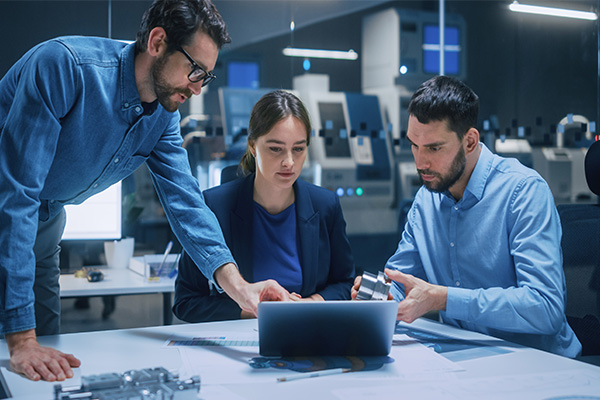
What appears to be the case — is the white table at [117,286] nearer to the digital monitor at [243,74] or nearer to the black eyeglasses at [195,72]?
the black eyeglasses at [195,72]

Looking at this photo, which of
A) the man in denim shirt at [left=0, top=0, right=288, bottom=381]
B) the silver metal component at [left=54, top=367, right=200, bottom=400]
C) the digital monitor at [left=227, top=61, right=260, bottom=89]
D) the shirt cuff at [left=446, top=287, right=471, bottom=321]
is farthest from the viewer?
the digital monitor at [left=227, top=61, right=260, bottom=89]

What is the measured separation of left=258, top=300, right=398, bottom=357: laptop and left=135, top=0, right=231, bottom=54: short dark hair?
2.09 ft

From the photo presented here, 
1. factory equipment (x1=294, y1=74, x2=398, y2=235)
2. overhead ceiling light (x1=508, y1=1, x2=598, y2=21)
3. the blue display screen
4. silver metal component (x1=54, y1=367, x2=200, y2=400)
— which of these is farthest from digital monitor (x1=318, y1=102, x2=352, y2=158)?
silver metal component (x1=54, y1=367, x2=200, y2=400)

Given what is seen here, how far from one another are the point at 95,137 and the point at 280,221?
0.73 m

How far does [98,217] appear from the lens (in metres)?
2.92

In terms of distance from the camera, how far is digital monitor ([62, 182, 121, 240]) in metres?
2.88

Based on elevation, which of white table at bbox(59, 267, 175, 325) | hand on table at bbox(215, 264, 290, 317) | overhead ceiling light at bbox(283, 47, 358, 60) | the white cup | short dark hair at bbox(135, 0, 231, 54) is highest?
overhead ceiling light at bbox(283, 47, 358, 60)

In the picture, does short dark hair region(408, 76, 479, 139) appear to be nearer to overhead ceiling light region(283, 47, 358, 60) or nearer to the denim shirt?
the denim shirt

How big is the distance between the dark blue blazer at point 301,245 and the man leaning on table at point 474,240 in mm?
224

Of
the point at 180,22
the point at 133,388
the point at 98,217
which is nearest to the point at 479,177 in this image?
the point at 180,22

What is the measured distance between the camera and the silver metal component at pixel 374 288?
1.32m

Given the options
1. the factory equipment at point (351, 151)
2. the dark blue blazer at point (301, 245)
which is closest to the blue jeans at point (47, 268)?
the dark blue blazer at point (301, 245)

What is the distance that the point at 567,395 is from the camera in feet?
3.31

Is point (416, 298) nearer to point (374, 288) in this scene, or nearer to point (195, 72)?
point (374, 288)
